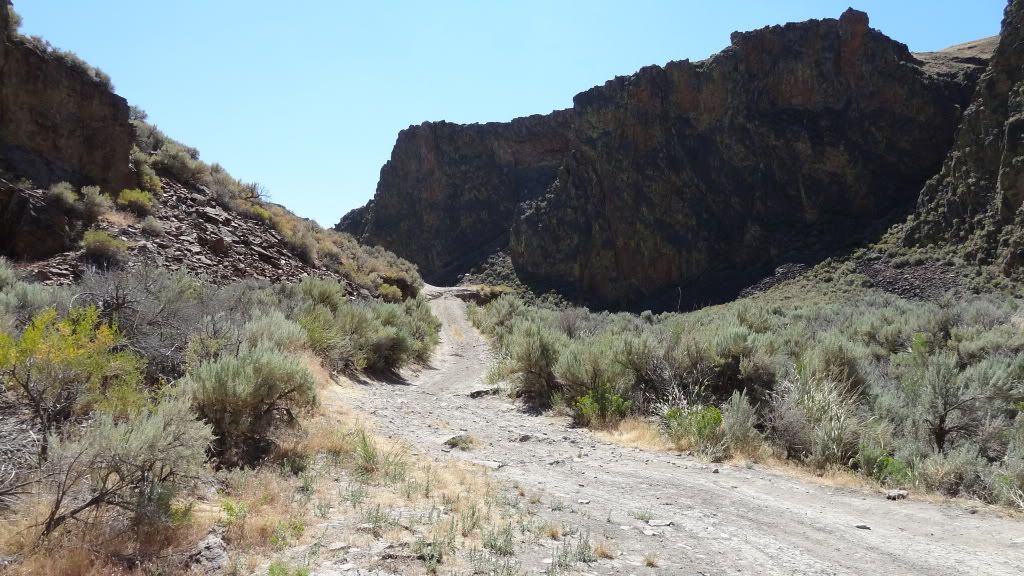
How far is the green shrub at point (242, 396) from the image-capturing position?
210 inches

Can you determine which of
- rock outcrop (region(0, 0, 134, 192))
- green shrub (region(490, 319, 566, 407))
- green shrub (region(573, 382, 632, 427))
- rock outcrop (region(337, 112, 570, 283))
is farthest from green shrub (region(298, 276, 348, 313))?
rock outcrop (region(337, 112, 570, 283))

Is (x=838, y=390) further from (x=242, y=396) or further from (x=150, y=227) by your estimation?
(x=150, y=227)

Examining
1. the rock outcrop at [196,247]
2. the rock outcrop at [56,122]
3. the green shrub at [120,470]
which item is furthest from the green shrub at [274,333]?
the rock outcrop at [56,122]

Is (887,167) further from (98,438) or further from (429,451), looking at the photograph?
(98,438)

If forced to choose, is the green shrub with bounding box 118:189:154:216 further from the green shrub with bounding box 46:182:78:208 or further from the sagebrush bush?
the sagebrush bush

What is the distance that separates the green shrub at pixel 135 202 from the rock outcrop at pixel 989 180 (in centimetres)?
3915

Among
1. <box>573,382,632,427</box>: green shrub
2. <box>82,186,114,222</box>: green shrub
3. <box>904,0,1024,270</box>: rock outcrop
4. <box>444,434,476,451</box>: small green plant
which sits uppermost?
<box>904,0,1024,270</box>: rock outcrop

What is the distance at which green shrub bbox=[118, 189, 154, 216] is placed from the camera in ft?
48.3

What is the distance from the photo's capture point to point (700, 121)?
53.8 metres

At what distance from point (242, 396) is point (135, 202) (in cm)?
1257

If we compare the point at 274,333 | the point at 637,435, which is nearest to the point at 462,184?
the point at 274,333

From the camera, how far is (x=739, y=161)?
5141 centimetres

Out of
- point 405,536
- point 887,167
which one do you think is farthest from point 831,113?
point 405,536

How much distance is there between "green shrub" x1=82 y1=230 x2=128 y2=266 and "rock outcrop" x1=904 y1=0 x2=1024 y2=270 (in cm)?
3918
